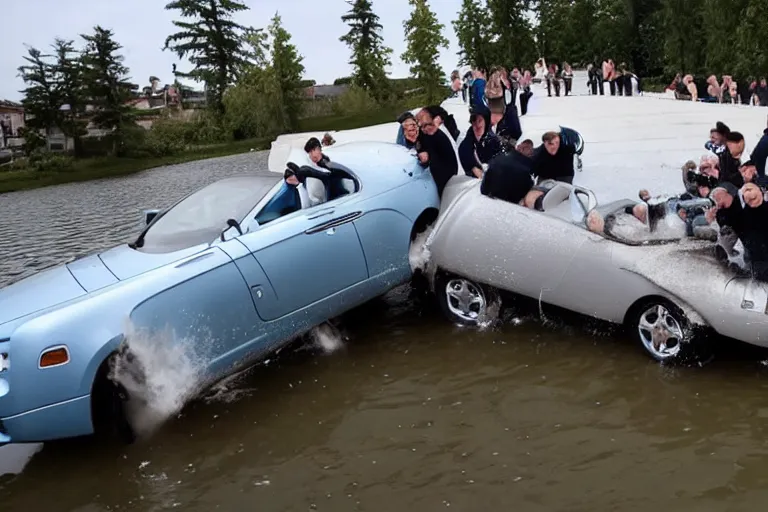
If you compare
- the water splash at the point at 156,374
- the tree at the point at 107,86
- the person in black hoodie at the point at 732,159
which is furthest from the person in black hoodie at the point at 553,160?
the tree at the point at 107,86

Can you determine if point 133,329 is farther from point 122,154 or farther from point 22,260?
point 122,154

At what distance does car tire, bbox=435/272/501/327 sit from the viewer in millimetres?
6973

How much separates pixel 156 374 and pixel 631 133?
1293cm

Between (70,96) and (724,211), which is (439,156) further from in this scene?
(70,96)

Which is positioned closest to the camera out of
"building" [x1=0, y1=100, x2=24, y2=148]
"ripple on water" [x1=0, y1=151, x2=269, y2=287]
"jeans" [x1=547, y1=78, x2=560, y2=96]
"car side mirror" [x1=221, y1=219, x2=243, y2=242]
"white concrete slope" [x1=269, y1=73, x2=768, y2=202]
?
"car side mirror" [x1=221, y1=219, x2=243, y2=242]

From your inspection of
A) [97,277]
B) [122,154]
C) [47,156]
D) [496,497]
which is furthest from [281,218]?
[122,154]

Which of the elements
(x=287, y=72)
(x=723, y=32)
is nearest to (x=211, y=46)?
(x=287, y=72)

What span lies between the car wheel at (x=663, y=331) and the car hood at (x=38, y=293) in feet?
13.4

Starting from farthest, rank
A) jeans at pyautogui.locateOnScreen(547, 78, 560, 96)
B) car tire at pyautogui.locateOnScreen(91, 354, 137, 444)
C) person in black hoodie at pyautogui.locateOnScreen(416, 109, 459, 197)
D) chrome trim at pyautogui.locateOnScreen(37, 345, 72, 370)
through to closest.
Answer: jeans at pyautogui.locateOnScreen(547, 78, 560, 96), person in black hoodie at pyautogui.locateOnScreen(416, 109, 459, 197), car tire at pyautogui.locateOnScreen(91, 354, 137, 444), chrome trim at pyautogui.locateOnScreen(37, 345, 72, 370)

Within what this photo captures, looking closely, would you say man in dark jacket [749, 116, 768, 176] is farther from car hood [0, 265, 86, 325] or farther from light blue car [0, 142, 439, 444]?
car hood [0, 265, 86, 325]

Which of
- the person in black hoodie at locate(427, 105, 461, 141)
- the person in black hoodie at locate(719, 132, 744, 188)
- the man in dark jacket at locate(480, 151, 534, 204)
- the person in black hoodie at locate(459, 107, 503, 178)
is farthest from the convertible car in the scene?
the person in black hoodie at locate(719, 132, 744, 188)

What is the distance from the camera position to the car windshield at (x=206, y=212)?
6141 mm

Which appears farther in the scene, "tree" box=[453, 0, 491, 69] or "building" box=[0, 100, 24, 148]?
"building" box=[0, 100, 24, 148]

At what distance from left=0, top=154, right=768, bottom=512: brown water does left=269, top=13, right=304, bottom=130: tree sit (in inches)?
2673
